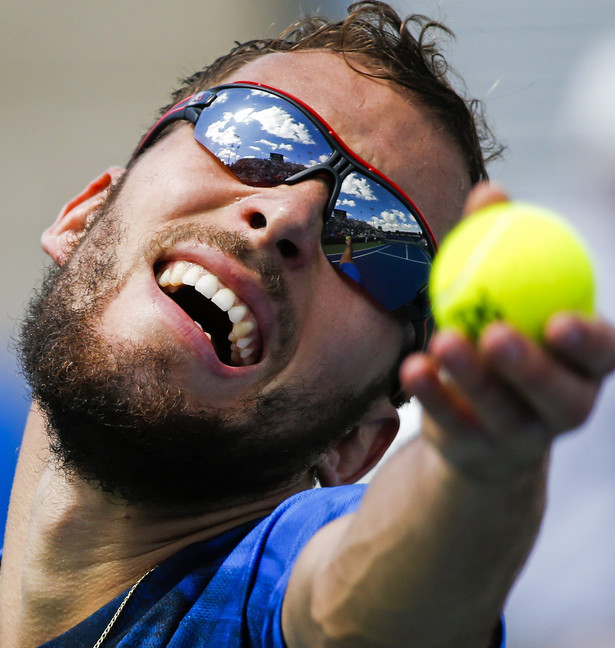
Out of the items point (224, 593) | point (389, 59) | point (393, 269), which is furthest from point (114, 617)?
point (389, 59)

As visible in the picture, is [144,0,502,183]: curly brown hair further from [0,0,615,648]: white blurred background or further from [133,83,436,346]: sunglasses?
[0,0,615,648]: white blurred background

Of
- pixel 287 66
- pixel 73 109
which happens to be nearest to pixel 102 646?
pixel 287 66

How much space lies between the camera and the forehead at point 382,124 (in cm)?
199

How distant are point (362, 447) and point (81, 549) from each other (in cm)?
76

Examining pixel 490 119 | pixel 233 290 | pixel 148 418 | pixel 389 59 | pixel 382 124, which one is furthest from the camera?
pixel 490 119

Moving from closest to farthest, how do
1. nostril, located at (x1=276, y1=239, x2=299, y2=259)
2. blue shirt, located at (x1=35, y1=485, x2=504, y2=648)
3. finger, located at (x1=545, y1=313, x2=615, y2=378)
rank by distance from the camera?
finger, located at (x1=545, y1=313, x2=615, y2=378), blue shirt, located at (x1=35, y1=485, x2=504, y2=648), nostril, located at (x1=276, y1=239, x2=299, y2=259)

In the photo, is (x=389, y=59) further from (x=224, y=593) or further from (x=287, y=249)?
(x=224, y=593)

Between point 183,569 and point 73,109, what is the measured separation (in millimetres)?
6036

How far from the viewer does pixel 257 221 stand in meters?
1.74

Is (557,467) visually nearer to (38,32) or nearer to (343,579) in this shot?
(343,579)

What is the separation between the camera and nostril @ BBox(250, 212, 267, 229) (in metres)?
1.73

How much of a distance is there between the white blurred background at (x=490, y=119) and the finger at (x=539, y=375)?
2.36 metres

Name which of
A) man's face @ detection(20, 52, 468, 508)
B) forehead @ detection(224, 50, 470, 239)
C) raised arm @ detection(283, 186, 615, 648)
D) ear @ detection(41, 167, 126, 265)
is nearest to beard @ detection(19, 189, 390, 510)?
man's face @ detection(20, 52, 468, 508)

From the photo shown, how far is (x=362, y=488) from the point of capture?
132cm
